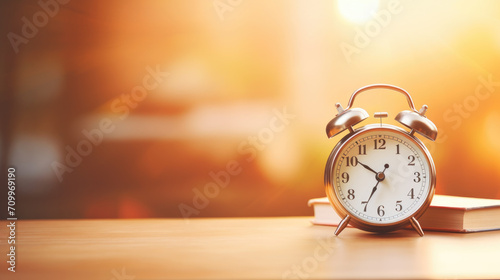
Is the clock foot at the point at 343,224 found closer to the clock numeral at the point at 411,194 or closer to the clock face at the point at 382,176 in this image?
the clock face at the point at 382,176

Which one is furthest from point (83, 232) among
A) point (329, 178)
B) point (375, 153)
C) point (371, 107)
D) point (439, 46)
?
point (439, 46)

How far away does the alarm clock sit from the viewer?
109 cm

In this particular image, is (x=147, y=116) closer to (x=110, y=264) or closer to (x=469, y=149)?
(x=110, y=264)

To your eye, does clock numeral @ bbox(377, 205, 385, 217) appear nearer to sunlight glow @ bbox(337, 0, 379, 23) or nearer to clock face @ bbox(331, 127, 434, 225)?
clock face @ bbox(331, 127, 434, 225)

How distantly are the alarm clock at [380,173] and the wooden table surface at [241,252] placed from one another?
4 cm

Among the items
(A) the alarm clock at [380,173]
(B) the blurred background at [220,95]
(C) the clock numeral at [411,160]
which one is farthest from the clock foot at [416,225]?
(B) the blurred background at [220,95]

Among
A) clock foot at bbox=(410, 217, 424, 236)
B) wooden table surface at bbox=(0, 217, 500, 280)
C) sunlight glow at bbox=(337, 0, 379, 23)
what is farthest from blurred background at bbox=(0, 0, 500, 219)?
clock foot at bbox=(410, 217, 424, 236)

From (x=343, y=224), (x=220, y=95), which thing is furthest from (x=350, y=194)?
(x=220, y=95)

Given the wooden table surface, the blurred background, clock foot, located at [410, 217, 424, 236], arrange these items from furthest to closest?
the blurred background, clock foot, located at [410, 217, 424, 236], the wooden table surface

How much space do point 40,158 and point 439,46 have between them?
122cm

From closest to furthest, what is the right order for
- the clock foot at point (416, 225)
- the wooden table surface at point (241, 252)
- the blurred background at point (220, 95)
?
the wooden table surface at point (241, 252), the clock foot at point (416, 225), the blurred background at point (220, 95)

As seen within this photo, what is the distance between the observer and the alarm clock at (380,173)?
109cm

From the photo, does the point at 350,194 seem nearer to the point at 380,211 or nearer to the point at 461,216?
the point at 380,211

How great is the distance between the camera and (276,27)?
1.49 m
